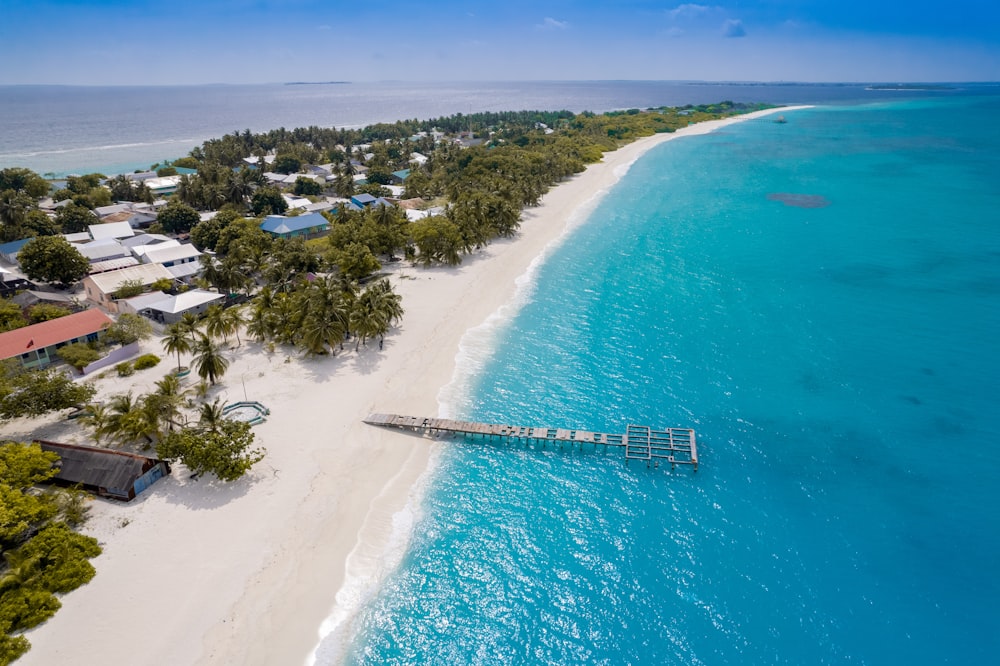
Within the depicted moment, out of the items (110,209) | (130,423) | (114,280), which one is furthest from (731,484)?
(110,209)

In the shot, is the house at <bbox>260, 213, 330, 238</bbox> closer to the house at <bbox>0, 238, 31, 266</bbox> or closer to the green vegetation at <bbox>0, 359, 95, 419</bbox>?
the house at <bbox>0, 238, 31, 266</bbox>

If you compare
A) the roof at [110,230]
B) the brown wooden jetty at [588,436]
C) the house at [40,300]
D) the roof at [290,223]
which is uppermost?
the roof at [290,223]

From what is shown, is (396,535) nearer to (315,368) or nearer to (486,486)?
(486,486)

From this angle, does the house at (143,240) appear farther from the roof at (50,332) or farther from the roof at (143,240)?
the roof at (50,332)

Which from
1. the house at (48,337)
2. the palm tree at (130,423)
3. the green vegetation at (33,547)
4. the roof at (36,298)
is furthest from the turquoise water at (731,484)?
the roof at (36,298)

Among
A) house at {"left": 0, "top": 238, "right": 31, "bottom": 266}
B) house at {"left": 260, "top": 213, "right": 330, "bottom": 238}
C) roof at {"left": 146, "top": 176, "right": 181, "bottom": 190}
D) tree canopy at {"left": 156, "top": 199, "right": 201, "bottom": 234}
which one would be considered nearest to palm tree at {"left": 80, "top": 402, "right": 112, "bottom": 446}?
house at {"left": 260, "top": 213, "right": 330, "bottom": 238}
